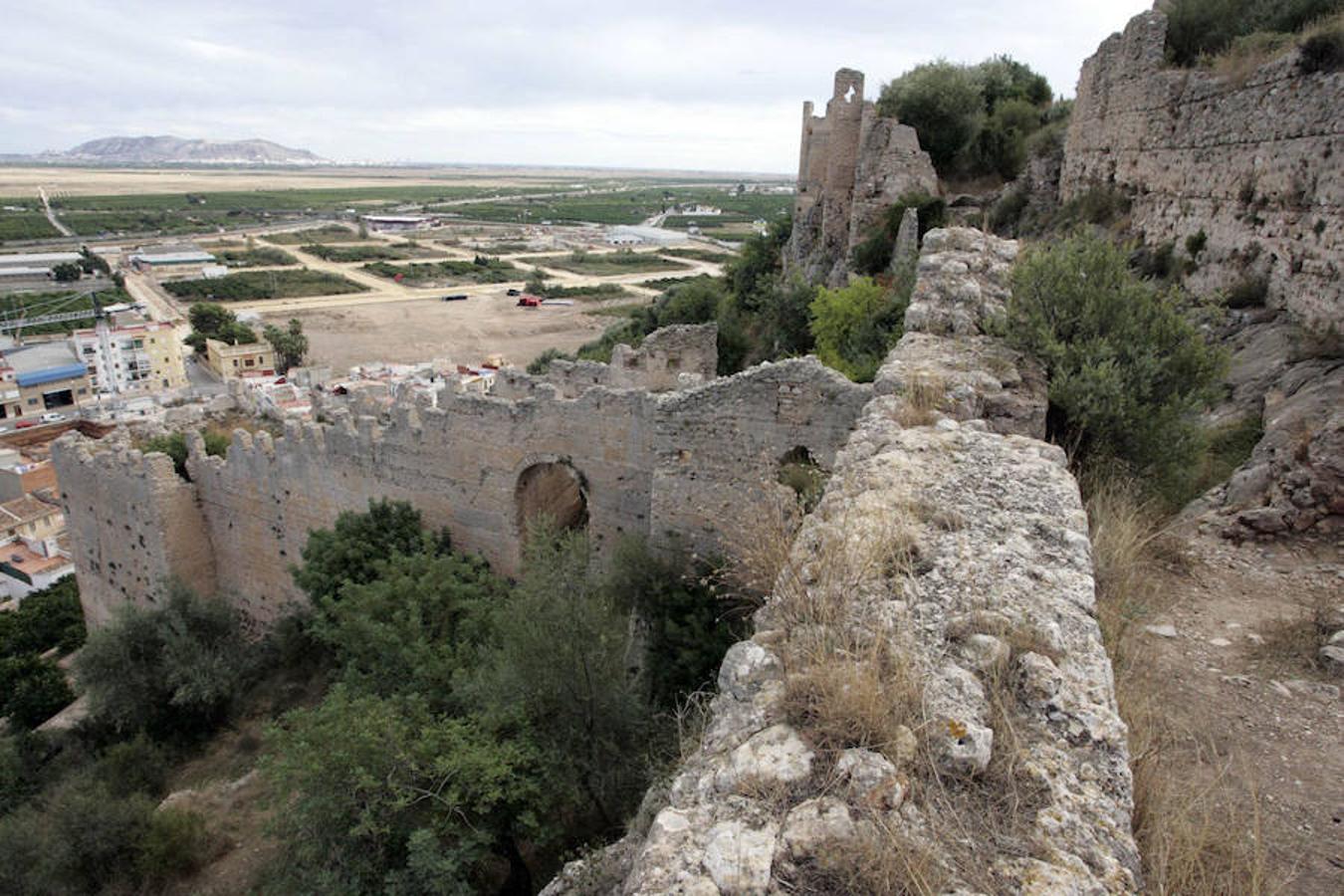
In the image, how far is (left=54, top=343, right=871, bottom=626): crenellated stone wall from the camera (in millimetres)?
7984

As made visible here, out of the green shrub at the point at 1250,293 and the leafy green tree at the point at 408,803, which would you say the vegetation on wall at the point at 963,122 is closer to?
the green shrub at the point at 1250,293

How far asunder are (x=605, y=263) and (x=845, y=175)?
82619 mm

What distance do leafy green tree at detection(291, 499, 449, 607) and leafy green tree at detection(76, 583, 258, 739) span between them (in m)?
2.20

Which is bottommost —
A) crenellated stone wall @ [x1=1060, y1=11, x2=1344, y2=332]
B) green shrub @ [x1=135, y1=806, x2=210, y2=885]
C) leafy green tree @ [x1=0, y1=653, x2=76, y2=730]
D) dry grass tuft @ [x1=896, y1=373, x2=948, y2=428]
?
leafy green tree @ [x1=0, y1=653, x2=76, y2=730]

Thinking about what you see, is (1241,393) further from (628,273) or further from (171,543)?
(628,273)

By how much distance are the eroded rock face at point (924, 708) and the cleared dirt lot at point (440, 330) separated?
49627mm

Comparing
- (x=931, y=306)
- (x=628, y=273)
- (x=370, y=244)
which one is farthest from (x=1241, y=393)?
(x=370, y=244)

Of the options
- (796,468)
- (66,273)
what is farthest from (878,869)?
(66,273)

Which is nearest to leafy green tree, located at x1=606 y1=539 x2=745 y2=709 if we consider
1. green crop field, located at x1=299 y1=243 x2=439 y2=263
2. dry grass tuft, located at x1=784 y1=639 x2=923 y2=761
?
dry grass tuft, located at x1=784 y1=639 x2=923 y2=761

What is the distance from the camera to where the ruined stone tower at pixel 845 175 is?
773 inches

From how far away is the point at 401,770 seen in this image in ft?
20.6

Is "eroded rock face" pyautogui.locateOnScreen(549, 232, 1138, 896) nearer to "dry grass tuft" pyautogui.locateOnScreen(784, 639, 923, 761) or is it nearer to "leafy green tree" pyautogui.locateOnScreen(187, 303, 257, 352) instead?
"dry grass tuft" pyautogui.locateOnScreen(784, 639, 923, 761)

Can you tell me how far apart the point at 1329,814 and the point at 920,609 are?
5.19 ft

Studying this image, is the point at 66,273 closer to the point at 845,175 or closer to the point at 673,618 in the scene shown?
the point at 845,175
